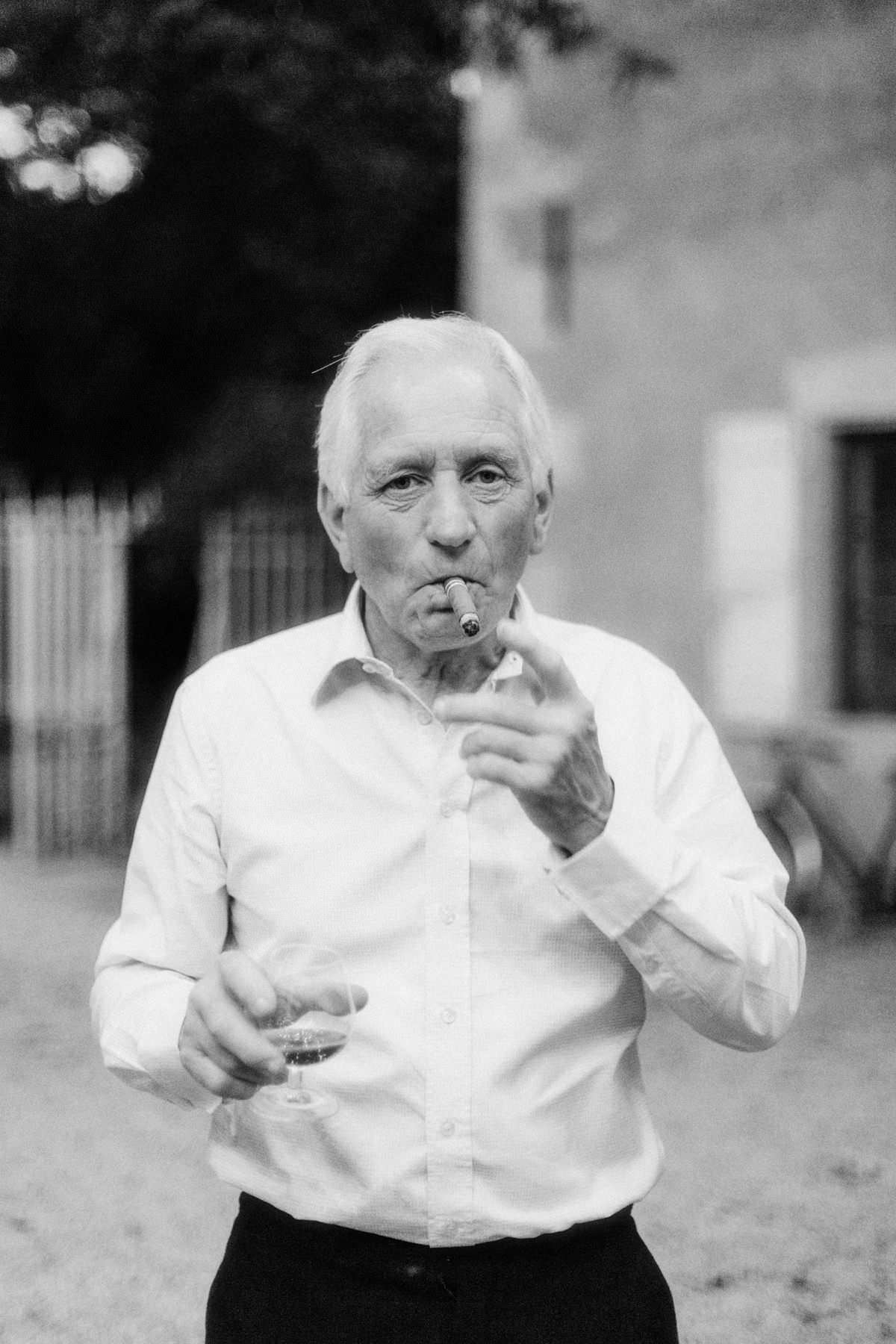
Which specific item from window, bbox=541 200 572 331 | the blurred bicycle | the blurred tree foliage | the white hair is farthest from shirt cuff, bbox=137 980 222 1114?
the blurred tree foliage

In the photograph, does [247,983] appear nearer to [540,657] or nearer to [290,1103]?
[290,1103]

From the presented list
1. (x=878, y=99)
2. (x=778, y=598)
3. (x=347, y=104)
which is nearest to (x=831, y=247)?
(x=878, y=99)

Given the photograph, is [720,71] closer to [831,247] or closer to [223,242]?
[831,247]

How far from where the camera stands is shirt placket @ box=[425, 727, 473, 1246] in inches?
66.9

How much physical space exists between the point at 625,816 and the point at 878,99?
6.92m

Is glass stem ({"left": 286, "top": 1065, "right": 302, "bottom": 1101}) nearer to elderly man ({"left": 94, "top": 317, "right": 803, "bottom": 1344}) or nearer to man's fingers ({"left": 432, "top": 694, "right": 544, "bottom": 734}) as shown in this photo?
elderly man ({"left": 94, "top": 317, "right": 803, "bottom": 1344})

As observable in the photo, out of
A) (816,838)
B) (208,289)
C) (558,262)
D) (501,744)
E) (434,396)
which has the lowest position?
(816,838)

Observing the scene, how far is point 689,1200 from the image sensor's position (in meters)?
4.28

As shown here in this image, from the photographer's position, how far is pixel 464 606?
1760 mm

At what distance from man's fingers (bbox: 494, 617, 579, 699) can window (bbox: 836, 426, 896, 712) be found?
21.3 feet

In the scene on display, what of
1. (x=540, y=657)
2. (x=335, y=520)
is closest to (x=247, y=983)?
(x=540, y=657)

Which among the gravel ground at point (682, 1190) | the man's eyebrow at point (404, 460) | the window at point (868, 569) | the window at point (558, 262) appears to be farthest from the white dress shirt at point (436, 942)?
the window at point (558, 262)

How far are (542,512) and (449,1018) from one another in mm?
625

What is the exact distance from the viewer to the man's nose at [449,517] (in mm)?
1753
